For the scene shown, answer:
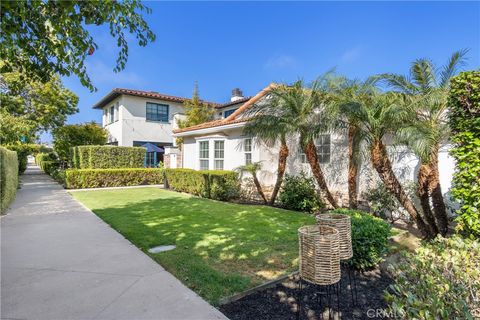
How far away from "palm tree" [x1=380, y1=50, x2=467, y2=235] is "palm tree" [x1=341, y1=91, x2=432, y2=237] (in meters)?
0.31

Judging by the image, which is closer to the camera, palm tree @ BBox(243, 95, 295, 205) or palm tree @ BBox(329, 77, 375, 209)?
palm tree @ BBox(329, 77, 375, 209)

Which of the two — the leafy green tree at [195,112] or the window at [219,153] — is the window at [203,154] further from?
the leafy green tree at [195,112]

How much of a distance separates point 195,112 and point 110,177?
8995 mm

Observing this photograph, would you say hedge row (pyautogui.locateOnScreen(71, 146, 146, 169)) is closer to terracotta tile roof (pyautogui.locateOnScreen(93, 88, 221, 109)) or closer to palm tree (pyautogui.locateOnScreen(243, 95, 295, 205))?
terracotta tile roof (pyautogui.locateOnScreen(93, 88, 221, 109))

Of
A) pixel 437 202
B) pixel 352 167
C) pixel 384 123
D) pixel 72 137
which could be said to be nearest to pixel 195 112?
pixel 72 137

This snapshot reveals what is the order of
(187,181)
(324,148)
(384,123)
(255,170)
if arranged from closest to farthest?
(384,123) → (324,148) → (255,170) → (187,181)

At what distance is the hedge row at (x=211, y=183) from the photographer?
507 inches

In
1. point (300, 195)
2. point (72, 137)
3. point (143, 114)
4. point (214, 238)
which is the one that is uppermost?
point (143, 114)

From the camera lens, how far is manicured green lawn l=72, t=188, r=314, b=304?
4.56 metres

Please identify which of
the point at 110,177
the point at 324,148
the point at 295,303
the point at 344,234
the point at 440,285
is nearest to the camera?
the point at 440,285

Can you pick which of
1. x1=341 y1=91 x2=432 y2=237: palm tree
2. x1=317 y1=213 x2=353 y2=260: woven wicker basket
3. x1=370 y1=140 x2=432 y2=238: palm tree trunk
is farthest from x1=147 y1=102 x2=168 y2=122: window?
x1=317 y1=213 x2=353 y2=260: woven wicker basket

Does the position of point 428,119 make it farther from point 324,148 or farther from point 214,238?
point 214,238

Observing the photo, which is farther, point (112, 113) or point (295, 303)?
point (112, 113)

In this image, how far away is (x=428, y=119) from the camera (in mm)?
7164
